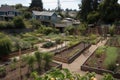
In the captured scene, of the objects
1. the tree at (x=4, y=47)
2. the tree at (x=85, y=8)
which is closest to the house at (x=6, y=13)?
the tree at (x=85, y=8)

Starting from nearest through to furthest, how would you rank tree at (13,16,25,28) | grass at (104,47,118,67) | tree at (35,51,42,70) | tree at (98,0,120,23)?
tree at (35,51,42,70), grass at (104,47,118,67), tree at (13,16,25,28), tree at (98,0,120,23)

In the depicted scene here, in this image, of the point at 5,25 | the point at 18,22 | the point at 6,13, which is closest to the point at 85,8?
the point at 18,22

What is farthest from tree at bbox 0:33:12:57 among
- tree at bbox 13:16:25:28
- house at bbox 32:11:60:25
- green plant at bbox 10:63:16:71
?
house at bbox 32:11:60:25

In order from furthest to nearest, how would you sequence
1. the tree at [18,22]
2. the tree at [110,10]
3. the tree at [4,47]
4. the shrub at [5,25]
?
the tree at [110,10] < the tree at [18,22] < the shrub at [5,25] < the tree at [4,47]

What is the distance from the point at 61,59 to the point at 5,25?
15.7m

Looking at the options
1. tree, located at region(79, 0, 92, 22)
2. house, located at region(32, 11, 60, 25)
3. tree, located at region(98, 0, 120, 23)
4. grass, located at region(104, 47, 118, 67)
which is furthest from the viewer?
house, located at region(32, 11, 60, 25)

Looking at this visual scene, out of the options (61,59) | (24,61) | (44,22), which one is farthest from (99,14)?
(24,61)

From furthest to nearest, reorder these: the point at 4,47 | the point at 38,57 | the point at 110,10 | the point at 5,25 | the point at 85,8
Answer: the point at 85,8 → the point at 110,10 → the point at 5,25 → the point at 4,47 → the point at 38,57

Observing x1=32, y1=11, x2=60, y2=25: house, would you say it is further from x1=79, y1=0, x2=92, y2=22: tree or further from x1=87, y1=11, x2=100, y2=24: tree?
x1=87, y1=11, x2=100, y2=24: tree

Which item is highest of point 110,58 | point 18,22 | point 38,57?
point 18,22

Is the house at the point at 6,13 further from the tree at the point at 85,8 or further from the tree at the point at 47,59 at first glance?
the tree at the point at 47,59

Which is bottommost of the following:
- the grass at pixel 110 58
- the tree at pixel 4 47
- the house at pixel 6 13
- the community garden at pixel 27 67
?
the grass at pixel 110 58

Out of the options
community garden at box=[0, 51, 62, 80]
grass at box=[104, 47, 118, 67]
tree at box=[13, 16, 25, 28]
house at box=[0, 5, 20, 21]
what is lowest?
grass at box=[104, 47, 118, 67]

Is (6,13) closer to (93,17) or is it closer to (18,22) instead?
(18,22)
